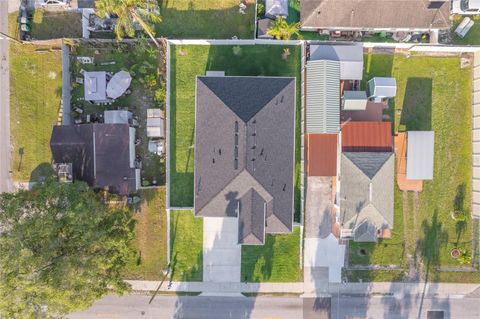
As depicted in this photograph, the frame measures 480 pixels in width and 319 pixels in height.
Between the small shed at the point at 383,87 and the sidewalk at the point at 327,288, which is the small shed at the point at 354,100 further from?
the sidewalk at the point at 327,288

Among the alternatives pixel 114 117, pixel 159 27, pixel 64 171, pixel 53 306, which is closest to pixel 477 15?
pixel 159 27

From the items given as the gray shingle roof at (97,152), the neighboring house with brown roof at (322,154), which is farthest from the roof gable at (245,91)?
the gray shingle roof at (97,152)

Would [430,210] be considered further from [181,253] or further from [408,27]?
[181,253]

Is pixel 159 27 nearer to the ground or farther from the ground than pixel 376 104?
farther from the ground

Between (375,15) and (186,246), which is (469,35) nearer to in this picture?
(375,15)

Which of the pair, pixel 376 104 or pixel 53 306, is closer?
pixel 53 306

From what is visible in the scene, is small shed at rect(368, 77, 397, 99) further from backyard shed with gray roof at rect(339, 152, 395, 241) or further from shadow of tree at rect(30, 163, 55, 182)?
shadow of tree at rect(30, 163, 55, 182)

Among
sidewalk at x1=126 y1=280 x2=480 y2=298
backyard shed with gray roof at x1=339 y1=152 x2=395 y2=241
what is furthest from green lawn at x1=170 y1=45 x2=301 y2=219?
sidewalk at x1=126 y1=280 x2=480 y2=298
